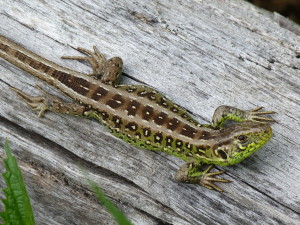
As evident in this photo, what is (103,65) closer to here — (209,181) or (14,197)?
(209,181)

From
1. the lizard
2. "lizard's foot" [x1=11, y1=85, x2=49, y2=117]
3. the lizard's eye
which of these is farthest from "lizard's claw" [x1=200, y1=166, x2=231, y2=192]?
"lizard's foot" [x1=11, y1=85, x2=49, y2=117]

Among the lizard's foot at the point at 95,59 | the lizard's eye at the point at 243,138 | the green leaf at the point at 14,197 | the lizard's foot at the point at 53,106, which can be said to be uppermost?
the lizard's eye at the point at 243,138

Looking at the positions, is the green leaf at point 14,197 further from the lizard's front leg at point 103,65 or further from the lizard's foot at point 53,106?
the lizard's front leg at point 103,65

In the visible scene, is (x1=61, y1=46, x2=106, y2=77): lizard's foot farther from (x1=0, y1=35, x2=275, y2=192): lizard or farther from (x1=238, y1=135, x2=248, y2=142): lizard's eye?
(x1=238, y1=135, x2=248, y2=142): lizard's eye

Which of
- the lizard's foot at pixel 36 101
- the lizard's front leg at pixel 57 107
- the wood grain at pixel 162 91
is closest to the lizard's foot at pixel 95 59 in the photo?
the wood grain at pixel 162 91

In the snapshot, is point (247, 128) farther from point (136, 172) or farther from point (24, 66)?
point (24, 66)

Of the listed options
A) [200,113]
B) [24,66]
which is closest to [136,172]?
[200,113]
